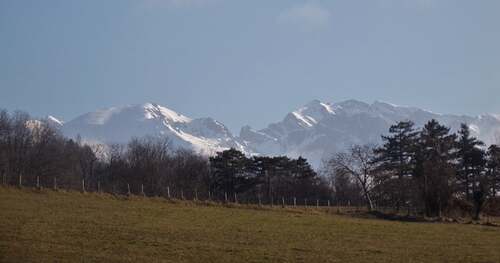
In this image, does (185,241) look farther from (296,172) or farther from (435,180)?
(296,172)

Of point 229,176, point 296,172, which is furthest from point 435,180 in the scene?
point 296,172

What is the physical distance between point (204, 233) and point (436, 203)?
43.5 m

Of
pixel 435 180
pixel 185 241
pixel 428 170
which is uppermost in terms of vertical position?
pixel 428 170

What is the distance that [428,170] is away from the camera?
6344 cm

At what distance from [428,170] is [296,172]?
41.3 m

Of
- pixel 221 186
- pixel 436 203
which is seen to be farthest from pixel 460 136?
pixel 221 186

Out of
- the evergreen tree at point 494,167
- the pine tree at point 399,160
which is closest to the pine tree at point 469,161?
the evergreen tree at point 494,167

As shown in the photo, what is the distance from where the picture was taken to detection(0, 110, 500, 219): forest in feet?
217

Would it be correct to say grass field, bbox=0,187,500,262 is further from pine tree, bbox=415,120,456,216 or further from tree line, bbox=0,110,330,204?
tree line, bbox=0,110,330,204

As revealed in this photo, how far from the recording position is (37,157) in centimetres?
8931

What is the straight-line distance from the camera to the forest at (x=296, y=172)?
217ft

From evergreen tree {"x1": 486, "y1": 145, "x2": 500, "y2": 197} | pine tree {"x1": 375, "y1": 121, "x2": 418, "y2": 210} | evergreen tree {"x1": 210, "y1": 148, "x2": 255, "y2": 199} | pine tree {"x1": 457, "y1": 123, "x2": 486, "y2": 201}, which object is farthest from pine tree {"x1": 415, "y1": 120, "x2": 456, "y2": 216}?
evergreen tree {"x1": 210, "y1": 148, "x2": 255, "y2": 199}

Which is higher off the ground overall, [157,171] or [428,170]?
[157,171]

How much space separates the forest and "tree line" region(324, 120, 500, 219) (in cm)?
12
